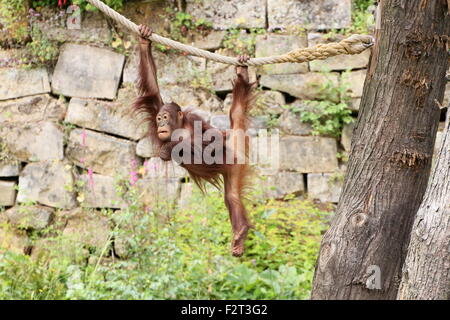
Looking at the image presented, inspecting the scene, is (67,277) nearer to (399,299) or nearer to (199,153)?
(199,153)

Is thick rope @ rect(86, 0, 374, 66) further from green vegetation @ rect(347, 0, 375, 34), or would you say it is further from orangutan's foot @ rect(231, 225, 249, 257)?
green vegetation @ rect(347, 0, 375, 34)

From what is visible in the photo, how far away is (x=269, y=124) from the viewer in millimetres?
5305

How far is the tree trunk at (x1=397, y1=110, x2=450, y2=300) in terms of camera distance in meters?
2.13

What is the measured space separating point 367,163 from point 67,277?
3.03 meters

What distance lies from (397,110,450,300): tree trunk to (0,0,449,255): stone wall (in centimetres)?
299

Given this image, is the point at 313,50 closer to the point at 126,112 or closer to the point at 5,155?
the point at 126,112

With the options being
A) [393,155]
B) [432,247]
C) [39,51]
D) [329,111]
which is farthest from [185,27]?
[432,247]

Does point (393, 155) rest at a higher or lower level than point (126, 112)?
lower

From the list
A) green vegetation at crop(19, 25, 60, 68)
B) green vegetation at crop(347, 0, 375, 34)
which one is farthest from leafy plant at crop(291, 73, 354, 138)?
green vegetation at crop(19, 25, 60, 68)

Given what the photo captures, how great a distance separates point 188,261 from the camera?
4488 mm

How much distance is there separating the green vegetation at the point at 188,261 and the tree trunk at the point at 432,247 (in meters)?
2.12

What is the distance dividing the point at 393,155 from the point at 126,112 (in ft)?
10.9

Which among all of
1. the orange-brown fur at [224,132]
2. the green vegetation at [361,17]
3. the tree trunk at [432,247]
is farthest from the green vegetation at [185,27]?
the tree trunk at [432,247]

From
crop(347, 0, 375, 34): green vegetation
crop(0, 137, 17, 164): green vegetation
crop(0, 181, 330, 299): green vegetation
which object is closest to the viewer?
crop(0, 181, 330, 299): green vegetation
